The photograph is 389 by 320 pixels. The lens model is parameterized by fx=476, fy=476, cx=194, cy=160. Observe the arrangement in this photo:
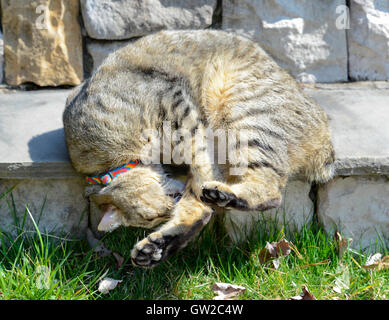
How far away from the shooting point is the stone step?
2.93 metres

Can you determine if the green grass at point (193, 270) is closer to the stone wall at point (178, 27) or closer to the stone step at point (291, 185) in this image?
the stone step at point (291, 185)

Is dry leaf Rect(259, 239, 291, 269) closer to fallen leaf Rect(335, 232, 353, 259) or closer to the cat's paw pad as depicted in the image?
fallen leaf Rect(335, 232, 353, 259)

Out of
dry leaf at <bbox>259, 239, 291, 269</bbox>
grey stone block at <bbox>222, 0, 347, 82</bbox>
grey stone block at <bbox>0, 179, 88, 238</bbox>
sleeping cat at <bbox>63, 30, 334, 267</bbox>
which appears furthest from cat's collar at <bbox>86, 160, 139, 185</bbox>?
grey stone block at <bbox>222, 0, 347, 82</bbox>

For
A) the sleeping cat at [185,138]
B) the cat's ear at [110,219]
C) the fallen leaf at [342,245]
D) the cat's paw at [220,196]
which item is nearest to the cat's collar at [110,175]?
the sleeping cat at [185,138]

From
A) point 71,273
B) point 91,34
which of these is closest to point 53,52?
point 91,34

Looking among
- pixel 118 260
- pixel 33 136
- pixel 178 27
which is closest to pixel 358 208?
pixel 118 260

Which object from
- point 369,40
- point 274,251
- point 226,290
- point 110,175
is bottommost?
point 226,290

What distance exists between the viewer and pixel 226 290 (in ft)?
8.91

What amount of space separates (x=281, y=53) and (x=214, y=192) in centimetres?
191

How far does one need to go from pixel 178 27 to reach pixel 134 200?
1759 mm

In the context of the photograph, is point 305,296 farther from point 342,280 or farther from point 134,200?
point 134,200

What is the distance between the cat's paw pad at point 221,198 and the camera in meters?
2.51

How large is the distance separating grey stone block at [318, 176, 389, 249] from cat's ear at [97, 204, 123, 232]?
4.31ft
